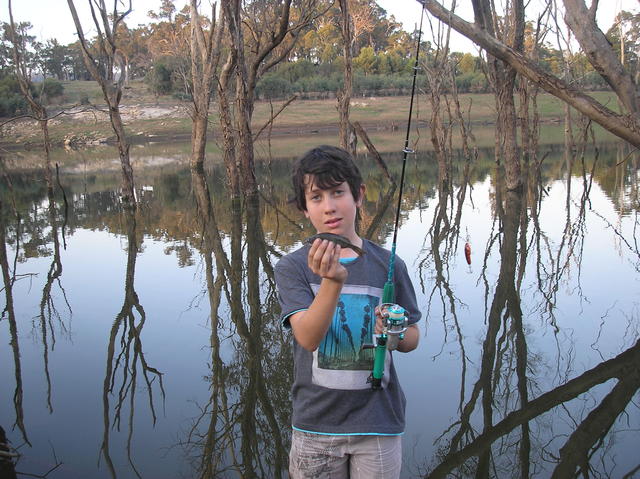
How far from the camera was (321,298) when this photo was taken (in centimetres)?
190

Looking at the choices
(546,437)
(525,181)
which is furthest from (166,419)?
(525,181)

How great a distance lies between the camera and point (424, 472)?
3.18 meters

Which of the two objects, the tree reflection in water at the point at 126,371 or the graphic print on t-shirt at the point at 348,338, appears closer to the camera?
the graphic print on t-shirt at the point at 348,338

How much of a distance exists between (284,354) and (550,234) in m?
5.28

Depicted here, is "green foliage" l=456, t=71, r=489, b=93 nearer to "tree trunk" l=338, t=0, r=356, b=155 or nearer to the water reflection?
"tree trunk" l=338, t=0, r=356, b=155

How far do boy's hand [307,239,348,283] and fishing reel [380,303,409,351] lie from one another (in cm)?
27

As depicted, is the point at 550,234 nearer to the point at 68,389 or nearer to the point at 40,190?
the point at 68,389

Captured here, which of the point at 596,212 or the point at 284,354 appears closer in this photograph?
the point at 284,354

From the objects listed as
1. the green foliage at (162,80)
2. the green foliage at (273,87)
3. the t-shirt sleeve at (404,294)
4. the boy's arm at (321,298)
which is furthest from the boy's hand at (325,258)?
the green foliage at (162,80)

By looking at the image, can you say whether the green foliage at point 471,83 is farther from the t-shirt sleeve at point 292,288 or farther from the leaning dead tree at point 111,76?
the t-shirt sleeve at point 292,288

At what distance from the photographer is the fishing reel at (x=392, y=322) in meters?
2.00

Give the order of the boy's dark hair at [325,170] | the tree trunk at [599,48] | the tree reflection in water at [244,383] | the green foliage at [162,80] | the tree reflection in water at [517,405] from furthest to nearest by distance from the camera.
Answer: the green foliage at [162,80] < the tree trunk at [599,48] < the tree reflection in water at [244,383] < the tree reflection in water at [517,405] < the boy's dark hair at [325,170]

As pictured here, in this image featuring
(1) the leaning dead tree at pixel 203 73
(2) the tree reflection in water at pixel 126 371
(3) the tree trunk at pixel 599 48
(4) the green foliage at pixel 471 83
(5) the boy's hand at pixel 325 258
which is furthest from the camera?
(4) the green foliage at pixel 471 83

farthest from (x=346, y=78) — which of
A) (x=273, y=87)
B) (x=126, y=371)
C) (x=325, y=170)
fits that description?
(x=273, y=87)
